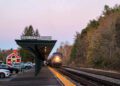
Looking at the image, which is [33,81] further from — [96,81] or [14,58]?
[14,58]

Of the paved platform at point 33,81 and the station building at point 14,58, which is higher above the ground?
the station building at point 14,58

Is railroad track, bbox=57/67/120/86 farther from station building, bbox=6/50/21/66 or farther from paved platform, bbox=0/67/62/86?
station building, bbox=6/50/21/66

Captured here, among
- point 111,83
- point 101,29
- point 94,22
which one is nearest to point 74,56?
point 94,22

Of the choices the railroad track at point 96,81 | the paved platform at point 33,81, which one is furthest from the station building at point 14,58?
the railroad track at point 96,81

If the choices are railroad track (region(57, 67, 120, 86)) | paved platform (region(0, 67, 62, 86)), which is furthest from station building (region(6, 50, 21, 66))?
railroad track (region(57, 67, 120, 86))

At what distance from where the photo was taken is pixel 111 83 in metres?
29.1

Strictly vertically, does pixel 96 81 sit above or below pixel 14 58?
below

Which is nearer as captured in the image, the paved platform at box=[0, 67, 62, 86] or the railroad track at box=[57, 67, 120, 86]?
the railroad track at box=[57, 67, 120, 86]

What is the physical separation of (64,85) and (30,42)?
70.5 ft

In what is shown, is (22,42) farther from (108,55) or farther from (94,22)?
(94,22)

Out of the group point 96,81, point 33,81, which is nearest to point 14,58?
point 33,81

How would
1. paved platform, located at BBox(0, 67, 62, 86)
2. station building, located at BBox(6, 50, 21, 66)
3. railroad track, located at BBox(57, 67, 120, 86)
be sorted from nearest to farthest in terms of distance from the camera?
railroad track, located at BBox(57, 67, 120, 86) → paved platform, located at BBox(0, 67, 62, 86) → station building, located at BBox(6, 50, 21, 66)

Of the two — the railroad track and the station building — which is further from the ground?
→ the station building

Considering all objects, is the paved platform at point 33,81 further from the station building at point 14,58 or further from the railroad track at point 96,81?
the station building at point 14,58
